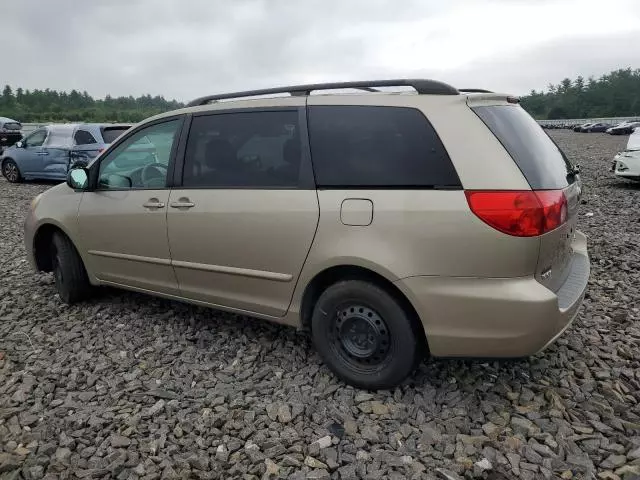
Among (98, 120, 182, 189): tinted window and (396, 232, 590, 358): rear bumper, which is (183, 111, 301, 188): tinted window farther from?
(396, 232, 590, 358): rear bumper

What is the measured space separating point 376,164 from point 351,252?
51cm

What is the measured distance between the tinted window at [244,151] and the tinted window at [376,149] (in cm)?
18

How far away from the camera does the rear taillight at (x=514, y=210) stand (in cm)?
254

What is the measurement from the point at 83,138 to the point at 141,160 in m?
9.73

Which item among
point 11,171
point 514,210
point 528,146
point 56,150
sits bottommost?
point 11,171

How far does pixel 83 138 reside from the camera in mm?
12523

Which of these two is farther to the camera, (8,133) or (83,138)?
(8,133)

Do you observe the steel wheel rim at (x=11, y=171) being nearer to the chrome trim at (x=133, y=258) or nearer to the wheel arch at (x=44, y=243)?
the wheel arch at (x=44, y=243)

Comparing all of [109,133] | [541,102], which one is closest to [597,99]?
[541,102]

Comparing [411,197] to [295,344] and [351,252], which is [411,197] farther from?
[295,344]

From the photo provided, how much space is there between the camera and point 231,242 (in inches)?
131

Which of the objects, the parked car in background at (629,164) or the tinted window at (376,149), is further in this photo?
the parked car in background at (629,164)

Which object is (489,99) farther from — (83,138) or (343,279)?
(83,138)

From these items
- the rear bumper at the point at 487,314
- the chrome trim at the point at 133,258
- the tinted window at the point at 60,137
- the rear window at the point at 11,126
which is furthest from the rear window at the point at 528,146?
the rear window at the point at 11,126
